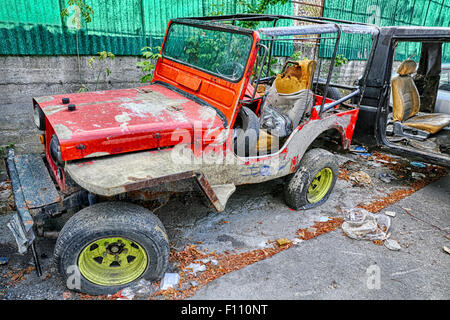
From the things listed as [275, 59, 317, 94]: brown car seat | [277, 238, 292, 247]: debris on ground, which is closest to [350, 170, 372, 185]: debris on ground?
[275, 59, 317, 94]: brown car seat

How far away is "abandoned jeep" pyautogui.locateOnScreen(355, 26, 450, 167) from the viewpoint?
411cm

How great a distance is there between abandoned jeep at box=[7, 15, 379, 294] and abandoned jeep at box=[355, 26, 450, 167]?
745 millimetres

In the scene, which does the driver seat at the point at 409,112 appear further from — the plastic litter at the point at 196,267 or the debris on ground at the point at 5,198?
the debris on ground at the point at 5,198

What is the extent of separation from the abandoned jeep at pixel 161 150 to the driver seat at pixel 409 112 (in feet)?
5.63

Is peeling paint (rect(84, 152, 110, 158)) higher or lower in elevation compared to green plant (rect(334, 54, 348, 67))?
lower

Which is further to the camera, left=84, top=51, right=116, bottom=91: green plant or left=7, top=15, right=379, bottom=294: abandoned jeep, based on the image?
left=84, top=51, right=116, bottom=91: green plant

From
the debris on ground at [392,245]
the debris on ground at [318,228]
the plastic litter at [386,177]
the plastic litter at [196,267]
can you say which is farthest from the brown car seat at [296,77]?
the plastic litter at [196,267]

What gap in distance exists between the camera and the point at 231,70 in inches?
121

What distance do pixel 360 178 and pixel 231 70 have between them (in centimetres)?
272

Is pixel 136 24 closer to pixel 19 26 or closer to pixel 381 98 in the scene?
pixel 19 26

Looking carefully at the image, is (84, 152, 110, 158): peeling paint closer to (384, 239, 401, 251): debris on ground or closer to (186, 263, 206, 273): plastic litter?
(186, 263, 206, 273): plastic litter

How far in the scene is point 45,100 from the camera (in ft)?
10.3
